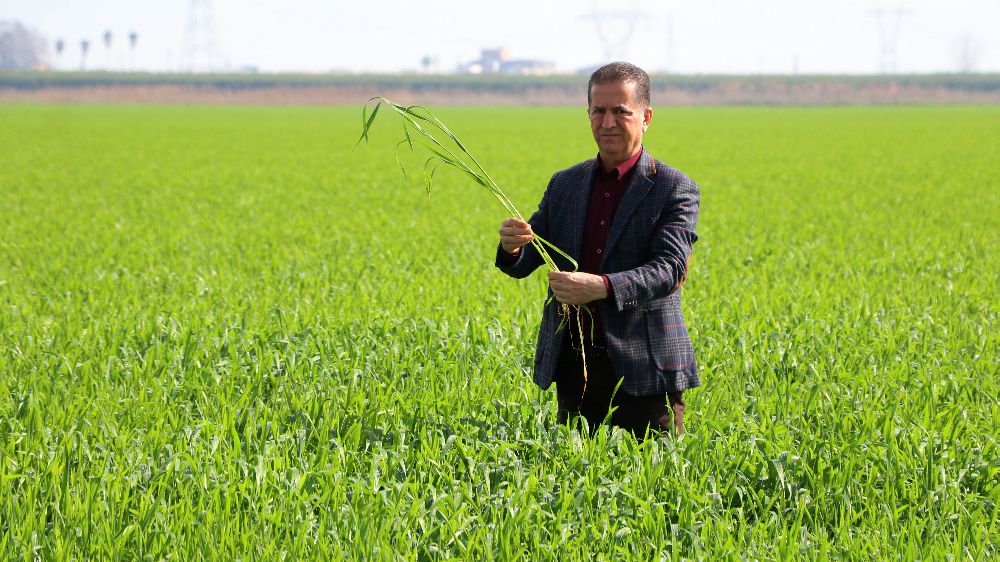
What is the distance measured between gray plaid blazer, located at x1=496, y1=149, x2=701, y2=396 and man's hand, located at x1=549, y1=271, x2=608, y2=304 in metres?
0.06

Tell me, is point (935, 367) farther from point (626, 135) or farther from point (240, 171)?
point (240, 171)

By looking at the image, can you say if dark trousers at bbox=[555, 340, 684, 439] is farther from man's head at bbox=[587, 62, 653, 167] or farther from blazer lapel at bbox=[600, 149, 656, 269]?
man's head at bbox=[587, 62, 653, 167]

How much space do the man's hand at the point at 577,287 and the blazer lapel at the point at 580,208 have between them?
1.19 ft

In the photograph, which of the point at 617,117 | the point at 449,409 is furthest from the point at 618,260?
the point at 449,409

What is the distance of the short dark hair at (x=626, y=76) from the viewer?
10.6ft

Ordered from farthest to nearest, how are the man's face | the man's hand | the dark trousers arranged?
1. the dark trousers
2. the man's face
3. the man's hand

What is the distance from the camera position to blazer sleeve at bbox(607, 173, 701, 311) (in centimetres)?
320

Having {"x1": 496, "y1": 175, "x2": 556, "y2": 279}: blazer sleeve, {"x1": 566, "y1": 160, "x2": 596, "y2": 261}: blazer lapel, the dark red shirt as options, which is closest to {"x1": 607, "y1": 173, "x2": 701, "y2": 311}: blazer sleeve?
the dark red shirt

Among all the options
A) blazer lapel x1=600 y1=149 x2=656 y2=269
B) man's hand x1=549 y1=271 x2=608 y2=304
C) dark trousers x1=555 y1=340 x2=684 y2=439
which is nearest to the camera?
man's hand x1=549 y1=271 x2=608 y2=304

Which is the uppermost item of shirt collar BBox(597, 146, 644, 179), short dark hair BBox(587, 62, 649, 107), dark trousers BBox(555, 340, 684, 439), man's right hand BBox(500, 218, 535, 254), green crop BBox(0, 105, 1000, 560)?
short dark hair BBox(587, 62, 649, 107)

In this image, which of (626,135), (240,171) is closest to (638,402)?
(626,135)

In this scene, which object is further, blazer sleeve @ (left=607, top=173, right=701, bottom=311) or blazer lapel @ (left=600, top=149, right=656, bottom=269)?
blazer lapel @ (left=600, top=149, right=656, bottom=269)

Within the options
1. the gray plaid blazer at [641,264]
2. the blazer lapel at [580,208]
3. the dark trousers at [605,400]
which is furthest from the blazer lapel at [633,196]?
the dark trousers at [605,400]

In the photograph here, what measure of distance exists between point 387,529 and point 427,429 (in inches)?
45.8
